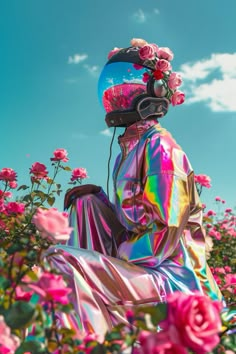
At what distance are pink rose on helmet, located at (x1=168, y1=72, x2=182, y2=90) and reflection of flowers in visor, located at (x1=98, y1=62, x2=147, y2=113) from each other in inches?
5.6

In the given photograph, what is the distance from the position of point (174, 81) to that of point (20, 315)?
1866mm

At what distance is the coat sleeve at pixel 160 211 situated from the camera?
87.7 inches

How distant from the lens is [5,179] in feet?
14.2

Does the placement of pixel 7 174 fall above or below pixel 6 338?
above

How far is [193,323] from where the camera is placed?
Result: 39.0 inches

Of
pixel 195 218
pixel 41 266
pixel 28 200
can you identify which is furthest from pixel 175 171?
pixel 28 200

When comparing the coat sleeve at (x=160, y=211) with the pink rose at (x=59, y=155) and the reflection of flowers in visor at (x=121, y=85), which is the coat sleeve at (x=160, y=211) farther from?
the pink rose at (x=59, y=155)

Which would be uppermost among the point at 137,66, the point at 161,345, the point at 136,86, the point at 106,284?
the point at 137,66

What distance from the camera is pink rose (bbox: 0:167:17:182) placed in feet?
14.1

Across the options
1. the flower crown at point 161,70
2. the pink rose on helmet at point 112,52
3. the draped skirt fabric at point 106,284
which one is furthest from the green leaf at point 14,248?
the pink rose on helmet at point 112,52

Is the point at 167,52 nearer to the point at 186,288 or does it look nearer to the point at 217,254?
the point at 186,288

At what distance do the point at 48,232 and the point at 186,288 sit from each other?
4.07ft

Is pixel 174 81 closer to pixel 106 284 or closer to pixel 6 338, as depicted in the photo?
pixel 106 284

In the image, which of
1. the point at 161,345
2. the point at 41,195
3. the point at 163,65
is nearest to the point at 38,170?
the point at 41,195
